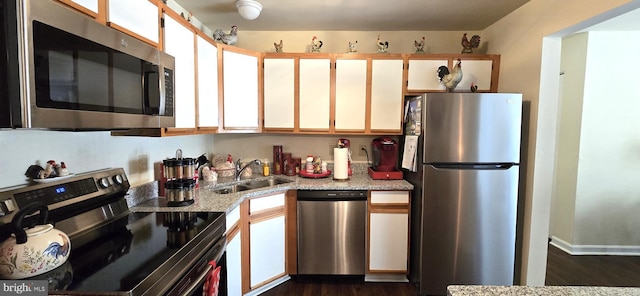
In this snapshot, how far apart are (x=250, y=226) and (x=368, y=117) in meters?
1.45

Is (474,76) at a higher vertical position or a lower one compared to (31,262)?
higher

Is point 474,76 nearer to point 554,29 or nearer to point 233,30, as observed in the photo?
point 554,29

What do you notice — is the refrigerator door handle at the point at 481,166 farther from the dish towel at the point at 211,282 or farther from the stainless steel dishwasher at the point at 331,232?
the dish towel at the point at 211,282

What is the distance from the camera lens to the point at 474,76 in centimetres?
254

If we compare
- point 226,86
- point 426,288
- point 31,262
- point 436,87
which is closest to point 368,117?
point 436,87

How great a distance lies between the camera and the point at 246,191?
211 cm

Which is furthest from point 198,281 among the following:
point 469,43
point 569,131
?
point 569,131

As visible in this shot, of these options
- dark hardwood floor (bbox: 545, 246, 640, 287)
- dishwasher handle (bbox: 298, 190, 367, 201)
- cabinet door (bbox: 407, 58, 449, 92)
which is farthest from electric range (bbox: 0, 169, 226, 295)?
dark hardwood floor (bbox: 545, 246, 640, 287)

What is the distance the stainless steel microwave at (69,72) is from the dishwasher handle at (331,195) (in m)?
1.36

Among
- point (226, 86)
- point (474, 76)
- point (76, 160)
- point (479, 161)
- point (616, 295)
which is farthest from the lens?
point (474, 76)

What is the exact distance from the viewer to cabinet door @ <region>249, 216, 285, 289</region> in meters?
2.15

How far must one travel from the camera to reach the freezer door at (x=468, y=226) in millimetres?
2102

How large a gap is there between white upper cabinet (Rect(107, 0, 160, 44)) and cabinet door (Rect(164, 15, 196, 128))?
3.9 inches

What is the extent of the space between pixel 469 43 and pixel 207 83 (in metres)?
2.42
